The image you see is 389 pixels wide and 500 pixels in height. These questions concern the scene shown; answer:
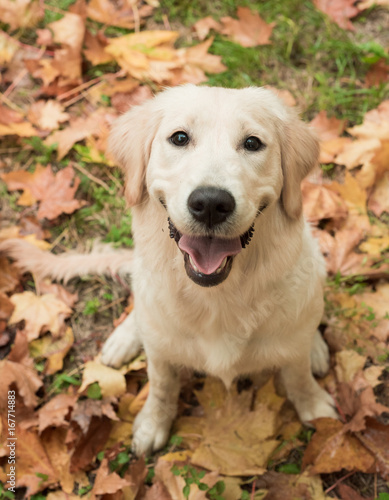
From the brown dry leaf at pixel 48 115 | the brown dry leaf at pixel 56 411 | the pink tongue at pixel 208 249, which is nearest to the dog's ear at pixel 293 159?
the pink tongue at pixel 208 249

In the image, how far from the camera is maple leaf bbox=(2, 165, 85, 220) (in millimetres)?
3486

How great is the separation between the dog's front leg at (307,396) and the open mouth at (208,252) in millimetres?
881

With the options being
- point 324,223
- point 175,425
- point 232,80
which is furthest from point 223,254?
point 232,80

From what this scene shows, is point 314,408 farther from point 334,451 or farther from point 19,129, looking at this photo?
point 19,129

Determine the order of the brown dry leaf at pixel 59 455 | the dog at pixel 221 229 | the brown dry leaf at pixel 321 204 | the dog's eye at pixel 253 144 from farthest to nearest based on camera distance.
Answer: the brown dry leaf at pixel 321 204
the brown dry leaf at pixel 59 455
the dog's eye at pixel 253 144
the dog at pixel 221 229

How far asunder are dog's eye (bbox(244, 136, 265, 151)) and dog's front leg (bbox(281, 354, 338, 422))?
3.75ft

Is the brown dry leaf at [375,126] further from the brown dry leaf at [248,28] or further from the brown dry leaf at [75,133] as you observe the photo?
the brown dry leaf at [75,133]

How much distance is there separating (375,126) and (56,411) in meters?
2.66

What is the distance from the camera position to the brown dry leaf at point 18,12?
4184 mm

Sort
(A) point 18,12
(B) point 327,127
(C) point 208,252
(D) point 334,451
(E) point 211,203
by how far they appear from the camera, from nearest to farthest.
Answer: (E) point 211,203 → (C) point 208,252 → (D) point 334,451 → (B) point 327,127 → (A) point 18,12

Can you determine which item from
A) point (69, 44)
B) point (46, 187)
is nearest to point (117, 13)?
point (69, 44)

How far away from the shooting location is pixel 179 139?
2027mm

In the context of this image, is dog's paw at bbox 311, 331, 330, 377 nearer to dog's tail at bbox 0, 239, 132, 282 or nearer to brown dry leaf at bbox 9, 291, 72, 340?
dog's tail at bbox 0, 239, 132, 282

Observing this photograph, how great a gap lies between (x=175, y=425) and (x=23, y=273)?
137 cm
